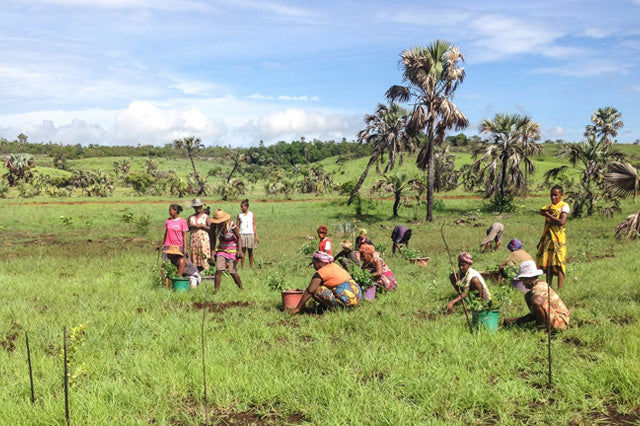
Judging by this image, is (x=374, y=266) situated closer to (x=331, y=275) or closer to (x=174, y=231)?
(x=331, y=275)

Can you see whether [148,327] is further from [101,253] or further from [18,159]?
[18,159]

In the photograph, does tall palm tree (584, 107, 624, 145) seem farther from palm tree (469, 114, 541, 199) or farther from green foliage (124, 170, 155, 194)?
green foliage (124, 170, 155, 194)

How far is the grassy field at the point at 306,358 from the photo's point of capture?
14.5 ft

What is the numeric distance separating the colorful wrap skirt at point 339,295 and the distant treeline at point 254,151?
110 meters

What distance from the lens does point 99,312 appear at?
25.0ft

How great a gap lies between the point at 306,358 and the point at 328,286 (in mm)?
2008

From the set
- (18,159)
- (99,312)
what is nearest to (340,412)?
(99,312)

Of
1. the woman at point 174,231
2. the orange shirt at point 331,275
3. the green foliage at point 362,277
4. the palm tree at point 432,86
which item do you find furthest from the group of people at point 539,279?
the palm tree at point 432,86

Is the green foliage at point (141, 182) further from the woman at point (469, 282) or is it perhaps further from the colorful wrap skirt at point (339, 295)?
the woman at point (469, 282)

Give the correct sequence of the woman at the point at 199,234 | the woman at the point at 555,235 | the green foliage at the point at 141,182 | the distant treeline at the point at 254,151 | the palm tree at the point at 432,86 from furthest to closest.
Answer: the distant treeline at the point at 254,151
the green foliage at the point at 141,182
the palm tree at the point at 432,86
the woman at the point at 199,234
the woman at the point at 555,235

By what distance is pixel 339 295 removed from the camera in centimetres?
750

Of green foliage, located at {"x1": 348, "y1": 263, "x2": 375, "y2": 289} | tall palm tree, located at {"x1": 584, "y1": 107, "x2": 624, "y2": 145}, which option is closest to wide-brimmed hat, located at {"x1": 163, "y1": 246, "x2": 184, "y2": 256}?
green foliage, located at {"x1": 348, "y1": 263, "x2": 375, "y2": 289}

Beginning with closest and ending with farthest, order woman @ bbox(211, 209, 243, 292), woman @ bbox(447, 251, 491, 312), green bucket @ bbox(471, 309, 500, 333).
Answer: green bucket @ bbox(471, 309, 500, 333) → woman @ bbox(447, 251, 491, 312) → woman @ bbox(211, 209, 243, 292)

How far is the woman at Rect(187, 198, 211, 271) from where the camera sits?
10.3 meters
